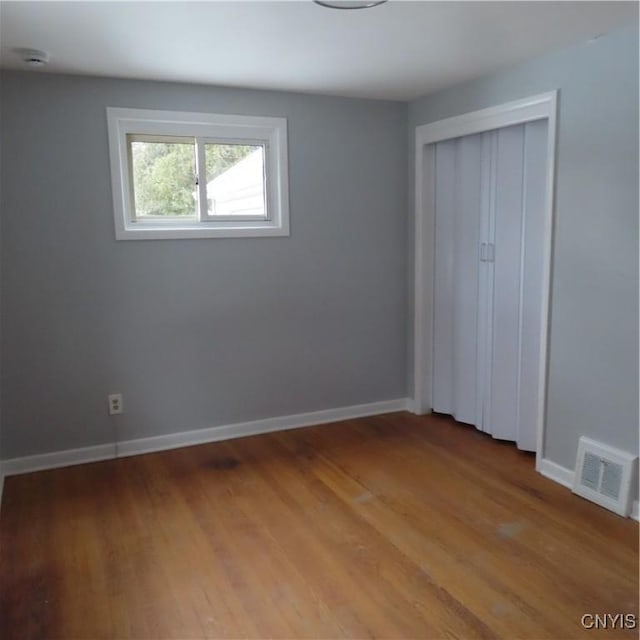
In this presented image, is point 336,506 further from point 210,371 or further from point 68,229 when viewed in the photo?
point 68,229

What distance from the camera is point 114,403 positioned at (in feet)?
11.1

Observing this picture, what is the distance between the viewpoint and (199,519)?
2.70m

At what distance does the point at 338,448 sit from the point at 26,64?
2.63 m

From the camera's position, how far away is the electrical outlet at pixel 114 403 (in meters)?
3.37

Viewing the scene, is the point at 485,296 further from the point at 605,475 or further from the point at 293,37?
the point at 293,37

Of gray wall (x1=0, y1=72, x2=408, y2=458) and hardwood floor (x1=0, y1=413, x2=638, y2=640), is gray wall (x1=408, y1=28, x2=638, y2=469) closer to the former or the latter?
hardwood floor (x1=0, y1=413, x2=638, y2=640)

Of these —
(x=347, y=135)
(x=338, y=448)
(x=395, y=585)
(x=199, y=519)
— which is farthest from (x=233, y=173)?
(x=395, y=585)

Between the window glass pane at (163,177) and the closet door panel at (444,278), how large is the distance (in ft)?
5.18

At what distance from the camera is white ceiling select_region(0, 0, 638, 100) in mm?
2203

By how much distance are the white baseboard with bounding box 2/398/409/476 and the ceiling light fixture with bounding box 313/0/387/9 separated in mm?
2480

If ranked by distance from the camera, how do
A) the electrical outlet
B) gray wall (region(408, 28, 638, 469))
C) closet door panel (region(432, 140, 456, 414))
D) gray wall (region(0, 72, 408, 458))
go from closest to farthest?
gray wall (region(408, 28, 638, 469)), gray wall (region(0, 72, 408, 458)), the electrical outlet, closet door panel (region(432, 140, 456, 414))

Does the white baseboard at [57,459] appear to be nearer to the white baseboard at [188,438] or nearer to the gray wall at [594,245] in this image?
the white baseboard at [188,438]

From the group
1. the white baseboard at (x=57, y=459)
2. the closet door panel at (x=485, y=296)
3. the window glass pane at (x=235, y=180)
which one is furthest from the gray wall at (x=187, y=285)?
the closet door panel at (x=485, y=296)

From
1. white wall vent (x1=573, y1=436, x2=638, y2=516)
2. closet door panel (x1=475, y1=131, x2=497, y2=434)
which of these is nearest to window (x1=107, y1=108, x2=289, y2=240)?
closet door panel (x1=475, y1=131, x2=497, y2=434)
